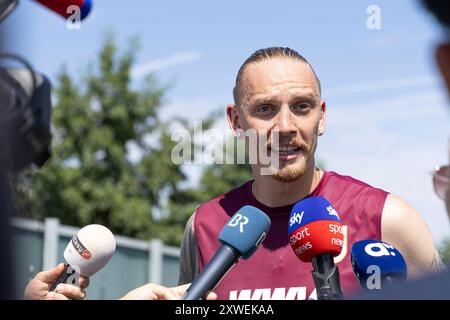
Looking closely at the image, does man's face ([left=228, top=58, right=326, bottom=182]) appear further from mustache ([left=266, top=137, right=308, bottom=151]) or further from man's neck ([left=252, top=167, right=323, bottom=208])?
man's neck ([left=252, top=167, right=323, bottom=208])

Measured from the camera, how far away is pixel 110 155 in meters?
19.4

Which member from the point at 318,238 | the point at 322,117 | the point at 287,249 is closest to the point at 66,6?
the point at 318,238

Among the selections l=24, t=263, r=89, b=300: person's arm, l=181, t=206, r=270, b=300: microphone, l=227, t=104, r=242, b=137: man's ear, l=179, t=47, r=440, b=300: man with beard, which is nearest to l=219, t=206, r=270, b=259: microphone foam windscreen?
l=181, t=206, r=270, b=300: microphone

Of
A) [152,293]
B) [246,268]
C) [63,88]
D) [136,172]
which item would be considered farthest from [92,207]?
[152,293]

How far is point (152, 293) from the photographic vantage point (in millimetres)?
1906

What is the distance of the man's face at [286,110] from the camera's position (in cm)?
312

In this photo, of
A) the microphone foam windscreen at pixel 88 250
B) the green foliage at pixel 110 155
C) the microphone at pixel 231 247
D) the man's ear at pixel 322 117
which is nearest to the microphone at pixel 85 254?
the microphone foam windscreen at pixel 88 250

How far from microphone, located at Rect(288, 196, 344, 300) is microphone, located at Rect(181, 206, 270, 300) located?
0.33 feet

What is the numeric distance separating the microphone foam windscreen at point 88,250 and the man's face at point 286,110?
896 mm

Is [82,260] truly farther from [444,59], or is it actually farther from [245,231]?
[444,59]

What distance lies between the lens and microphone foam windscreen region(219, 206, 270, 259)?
1956 mm

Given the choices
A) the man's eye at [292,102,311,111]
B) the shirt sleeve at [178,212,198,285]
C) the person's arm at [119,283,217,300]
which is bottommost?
the shirt sleeve at [178,212,198,285]
